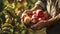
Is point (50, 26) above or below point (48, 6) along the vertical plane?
below

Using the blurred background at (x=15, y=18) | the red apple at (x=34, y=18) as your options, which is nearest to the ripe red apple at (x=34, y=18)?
the red apple at (x=34, y=18)

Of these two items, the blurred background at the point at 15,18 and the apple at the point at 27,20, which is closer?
the apple at the point at 27,20

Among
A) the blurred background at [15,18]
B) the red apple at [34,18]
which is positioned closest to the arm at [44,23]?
the red apple at [34,18]

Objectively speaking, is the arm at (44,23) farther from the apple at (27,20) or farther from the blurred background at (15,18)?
the blurred background at (15,18)

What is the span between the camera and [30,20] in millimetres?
923

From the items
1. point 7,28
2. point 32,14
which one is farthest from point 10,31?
point 32,14

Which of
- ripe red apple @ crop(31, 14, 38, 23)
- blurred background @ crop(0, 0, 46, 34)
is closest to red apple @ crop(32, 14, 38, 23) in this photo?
ripe red apple @ crop(31, 14, 38, 23)

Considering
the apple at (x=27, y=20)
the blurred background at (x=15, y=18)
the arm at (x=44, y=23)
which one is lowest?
the arm at (x=44, y=23)

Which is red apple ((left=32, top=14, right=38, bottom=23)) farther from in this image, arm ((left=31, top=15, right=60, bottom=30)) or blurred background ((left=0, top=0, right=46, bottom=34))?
blurred background ((left=0, top=0, right=46, bottom=34))

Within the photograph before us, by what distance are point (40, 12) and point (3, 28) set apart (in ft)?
2.54

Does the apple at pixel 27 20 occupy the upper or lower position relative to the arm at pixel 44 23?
upper

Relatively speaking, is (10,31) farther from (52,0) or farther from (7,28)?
(52,0)

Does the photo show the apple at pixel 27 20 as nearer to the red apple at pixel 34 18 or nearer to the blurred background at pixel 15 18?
the red apple at pixel 34 18

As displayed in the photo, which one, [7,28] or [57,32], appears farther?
[7,28]
